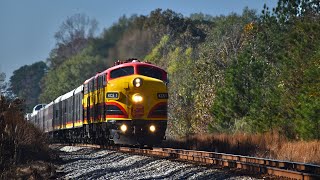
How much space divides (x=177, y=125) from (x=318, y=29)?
2242cm

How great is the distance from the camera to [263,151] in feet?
73.3

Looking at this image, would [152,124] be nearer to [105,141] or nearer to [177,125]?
[105,141]

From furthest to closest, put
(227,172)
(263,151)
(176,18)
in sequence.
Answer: (176,18), (263,151), (227,172)

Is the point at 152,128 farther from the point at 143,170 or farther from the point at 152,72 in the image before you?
the point at 143,170

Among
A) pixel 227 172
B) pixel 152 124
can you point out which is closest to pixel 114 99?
pixel 152 124

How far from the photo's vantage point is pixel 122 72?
24125 mm

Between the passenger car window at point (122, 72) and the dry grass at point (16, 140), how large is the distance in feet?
12.8

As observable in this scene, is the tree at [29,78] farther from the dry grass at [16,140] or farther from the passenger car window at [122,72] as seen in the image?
the passenger car window at [122,72]

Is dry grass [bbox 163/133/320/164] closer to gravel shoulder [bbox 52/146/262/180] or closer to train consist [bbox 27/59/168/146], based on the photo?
train consist [bbox 27/59/168/146]

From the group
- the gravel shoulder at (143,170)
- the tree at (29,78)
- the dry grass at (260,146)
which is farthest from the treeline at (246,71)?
the tree at (29,78)

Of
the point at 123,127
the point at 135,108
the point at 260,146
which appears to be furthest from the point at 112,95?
the point at 260,146

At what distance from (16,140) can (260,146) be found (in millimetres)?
9220

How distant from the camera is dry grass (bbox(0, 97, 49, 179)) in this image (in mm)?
20480

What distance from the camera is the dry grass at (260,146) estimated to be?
19.9 metres
